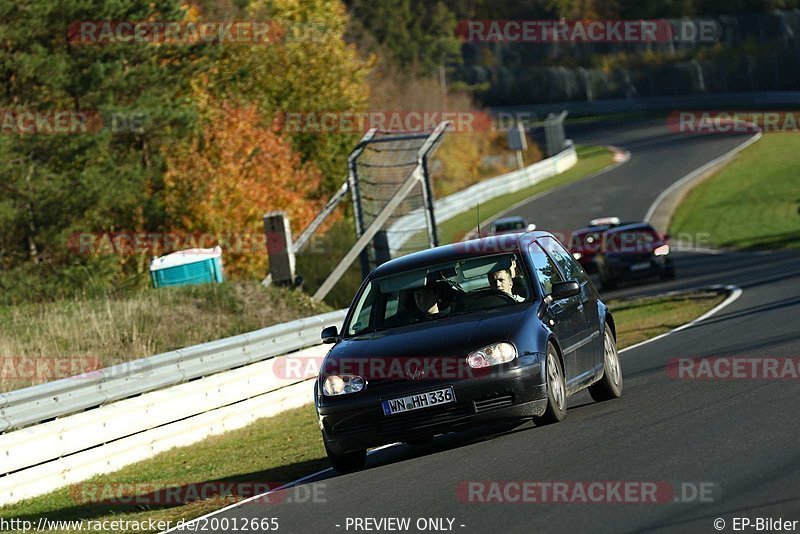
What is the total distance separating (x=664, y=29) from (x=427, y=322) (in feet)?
316

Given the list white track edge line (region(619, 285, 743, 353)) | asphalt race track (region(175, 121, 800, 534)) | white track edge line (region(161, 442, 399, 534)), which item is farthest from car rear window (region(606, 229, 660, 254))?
white track edge line (region(161, 442, 399, 534))

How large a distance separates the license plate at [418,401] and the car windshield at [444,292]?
103 cm

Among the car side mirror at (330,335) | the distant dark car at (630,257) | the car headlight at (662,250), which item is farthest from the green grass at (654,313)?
the car side mirror at (330,335)

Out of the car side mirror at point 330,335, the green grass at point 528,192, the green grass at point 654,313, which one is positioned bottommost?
the green grass at point 528,192

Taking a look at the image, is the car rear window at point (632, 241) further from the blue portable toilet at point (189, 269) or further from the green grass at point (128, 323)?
the green grass at point (128, 323)

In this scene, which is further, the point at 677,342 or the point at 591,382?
the point at 677,342

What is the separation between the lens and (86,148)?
126 ft

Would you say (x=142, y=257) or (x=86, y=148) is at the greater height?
(x=86, y=148)

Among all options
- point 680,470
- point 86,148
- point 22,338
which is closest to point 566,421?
point 680,470

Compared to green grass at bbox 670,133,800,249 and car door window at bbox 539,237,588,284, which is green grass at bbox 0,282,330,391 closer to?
car door window at bbox 539,237,588,284

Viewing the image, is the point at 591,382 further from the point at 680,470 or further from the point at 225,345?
the point at 225,345

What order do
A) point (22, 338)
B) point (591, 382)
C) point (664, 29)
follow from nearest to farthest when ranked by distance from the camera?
point (591, 382)
point (22, 338)
point (664, 29)

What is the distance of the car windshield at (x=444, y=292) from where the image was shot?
1080cm

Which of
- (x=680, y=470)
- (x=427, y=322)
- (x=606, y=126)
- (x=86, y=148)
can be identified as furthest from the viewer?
(x=606, y=126)
